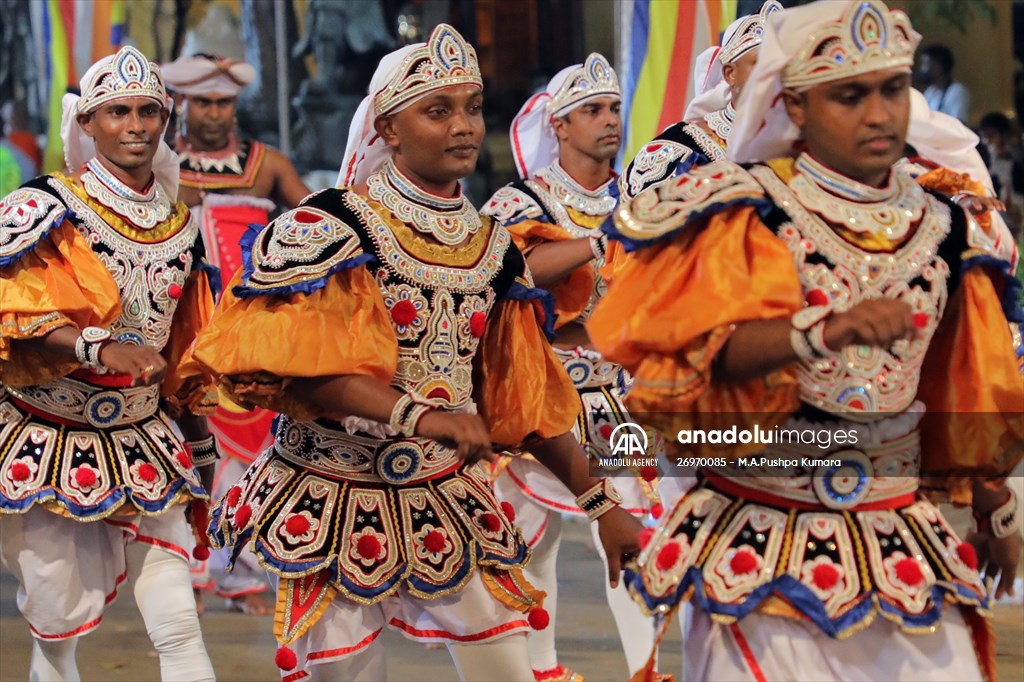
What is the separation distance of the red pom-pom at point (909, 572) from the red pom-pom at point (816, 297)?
514 mm

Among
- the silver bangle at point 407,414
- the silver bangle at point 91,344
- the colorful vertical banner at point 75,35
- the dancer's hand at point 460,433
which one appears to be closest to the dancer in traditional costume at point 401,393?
the silver bangle at point 407,414

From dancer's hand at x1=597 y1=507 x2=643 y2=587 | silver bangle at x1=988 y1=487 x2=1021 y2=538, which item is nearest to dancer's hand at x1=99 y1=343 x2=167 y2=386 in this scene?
dancer's hand at x1=597 y1=507 x2=643 y2=587

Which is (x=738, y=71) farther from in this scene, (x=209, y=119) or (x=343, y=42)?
(x=343, y=42)

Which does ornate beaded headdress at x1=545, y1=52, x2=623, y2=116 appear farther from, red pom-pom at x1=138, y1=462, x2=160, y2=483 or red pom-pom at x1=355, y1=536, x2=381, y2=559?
red pom-pom at x1=355, y1=536, x2=381, y2=559

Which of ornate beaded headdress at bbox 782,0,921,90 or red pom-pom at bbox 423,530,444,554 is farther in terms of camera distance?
red pom-pom at bbox 423,530,444,554

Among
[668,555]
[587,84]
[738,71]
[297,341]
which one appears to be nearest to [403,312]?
[297,341]

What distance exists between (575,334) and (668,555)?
255cm

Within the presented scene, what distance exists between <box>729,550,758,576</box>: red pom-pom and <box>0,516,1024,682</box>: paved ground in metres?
3.21

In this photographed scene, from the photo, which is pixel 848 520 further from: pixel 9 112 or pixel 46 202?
pixel 9 112

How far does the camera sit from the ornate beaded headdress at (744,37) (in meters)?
5.45

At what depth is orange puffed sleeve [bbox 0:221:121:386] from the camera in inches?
191

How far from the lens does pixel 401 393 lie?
3986mm

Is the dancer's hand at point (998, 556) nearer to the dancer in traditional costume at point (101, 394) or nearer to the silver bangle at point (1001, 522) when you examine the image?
the silver bangle at point (1001, 522)

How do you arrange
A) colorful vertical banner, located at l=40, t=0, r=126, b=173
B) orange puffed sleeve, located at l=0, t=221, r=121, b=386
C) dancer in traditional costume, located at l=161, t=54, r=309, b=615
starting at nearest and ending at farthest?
orange puffed sleeve, located at l=0, t=221, r=121, b=386 < dancer in traditional costume, located at l=161, t=54, r=309, b=615 < colorful vertical banner, located at l=40, t=0, r=126, b=173
